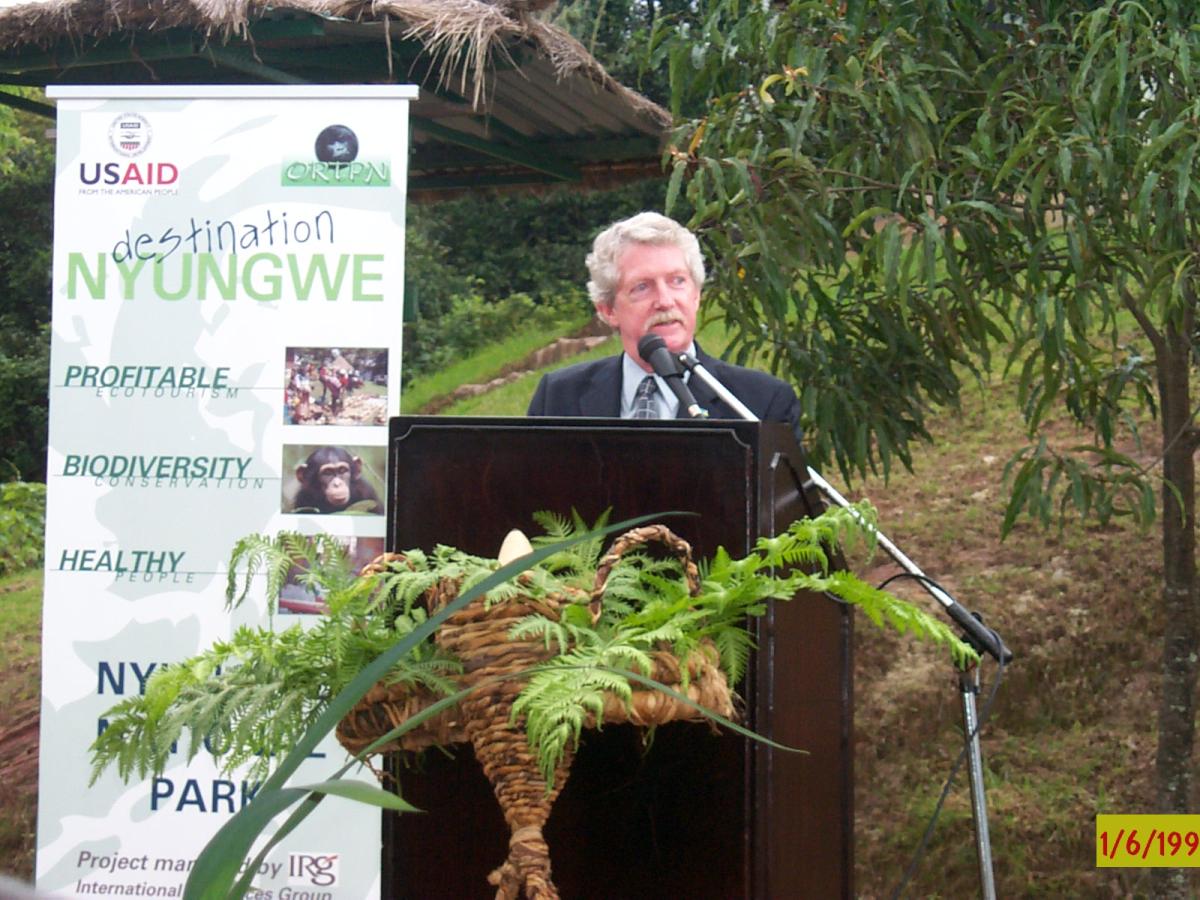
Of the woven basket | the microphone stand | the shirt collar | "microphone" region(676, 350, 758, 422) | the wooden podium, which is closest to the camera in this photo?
the woven basket

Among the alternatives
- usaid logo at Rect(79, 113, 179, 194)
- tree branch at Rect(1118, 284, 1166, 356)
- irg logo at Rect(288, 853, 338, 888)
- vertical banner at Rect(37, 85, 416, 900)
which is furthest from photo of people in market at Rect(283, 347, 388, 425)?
tree branch at Rect(1118, 284, 1166, 356)

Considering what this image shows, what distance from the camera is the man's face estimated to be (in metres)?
2.62

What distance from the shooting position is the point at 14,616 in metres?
9.02

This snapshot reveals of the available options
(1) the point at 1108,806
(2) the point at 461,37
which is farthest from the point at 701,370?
(1) the point at 1108,806

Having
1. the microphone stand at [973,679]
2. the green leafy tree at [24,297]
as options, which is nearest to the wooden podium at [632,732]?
the microphone stand at [973,679]

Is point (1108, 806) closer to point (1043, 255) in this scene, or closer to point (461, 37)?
point (1043, 255)

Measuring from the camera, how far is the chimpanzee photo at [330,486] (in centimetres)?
384

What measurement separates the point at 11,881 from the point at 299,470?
11.5ft

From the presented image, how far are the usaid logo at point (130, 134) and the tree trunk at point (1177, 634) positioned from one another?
9.62 feet

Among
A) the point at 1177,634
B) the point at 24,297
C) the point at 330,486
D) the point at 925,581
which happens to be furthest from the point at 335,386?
the point at 24,297

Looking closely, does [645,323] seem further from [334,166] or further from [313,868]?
[313,868]

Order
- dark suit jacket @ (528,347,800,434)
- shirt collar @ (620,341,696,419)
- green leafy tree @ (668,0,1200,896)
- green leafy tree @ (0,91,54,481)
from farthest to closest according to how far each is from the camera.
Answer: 1. green leafy tree @ (0,91,54,481)
2. green leafy tree @ (668,0,1200,896)
3. dark suit jacket @ (528,347,800,434)
4. shirt collar @ (620,341,696,419)

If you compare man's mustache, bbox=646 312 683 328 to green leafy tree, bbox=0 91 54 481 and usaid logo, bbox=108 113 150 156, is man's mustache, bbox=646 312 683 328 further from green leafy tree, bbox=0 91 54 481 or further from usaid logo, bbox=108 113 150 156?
green leafy tree, bbox=0 91 54 481
